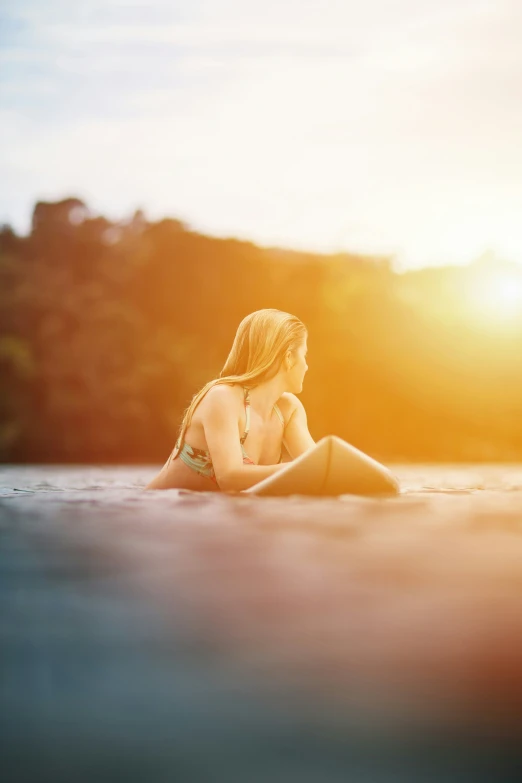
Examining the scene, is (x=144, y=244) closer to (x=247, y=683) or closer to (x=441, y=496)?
(x=441, y=496)

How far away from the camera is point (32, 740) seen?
4.87 feet

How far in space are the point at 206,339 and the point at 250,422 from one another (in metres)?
19.7

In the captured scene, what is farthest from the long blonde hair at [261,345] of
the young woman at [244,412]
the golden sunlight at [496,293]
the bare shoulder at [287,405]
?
the golden sunlight at [496,293]

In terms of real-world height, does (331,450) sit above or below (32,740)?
above

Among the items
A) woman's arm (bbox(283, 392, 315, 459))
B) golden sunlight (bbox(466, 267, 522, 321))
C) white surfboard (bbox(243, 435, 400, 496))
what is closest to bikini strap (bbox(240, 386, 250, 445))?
white surfboard (bbox(243, 435, 400, 496))

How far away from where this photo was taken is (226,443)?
4.12 metres

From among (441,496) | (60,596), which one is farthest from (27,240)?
(60,596)

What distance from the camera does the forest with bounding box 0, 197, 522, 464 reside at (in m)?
21.3

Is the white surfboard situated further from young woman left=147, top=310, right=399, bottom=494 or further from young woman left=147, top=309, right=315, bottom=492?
young woman left=147, top=309, right=315, bottom=492

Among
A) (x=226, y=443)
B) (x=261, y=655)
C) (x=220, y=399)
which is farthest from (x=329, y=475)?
(x=261, y=655)

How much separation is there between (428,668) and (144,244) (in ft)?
74.9

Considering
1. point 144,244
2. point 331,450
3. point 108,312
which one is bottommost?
point 331,450

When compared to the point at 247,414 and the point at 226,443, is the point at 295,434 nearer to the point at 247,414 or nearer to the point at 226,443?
the point at 247,414

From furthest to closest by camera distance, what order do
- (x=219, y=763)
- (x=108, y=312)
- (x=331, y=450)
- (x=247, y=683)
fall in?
1. (x=108, y=312)
2. (x=331, y=450)
3. (x=247, y=683)
4. (x=219, y=763)
